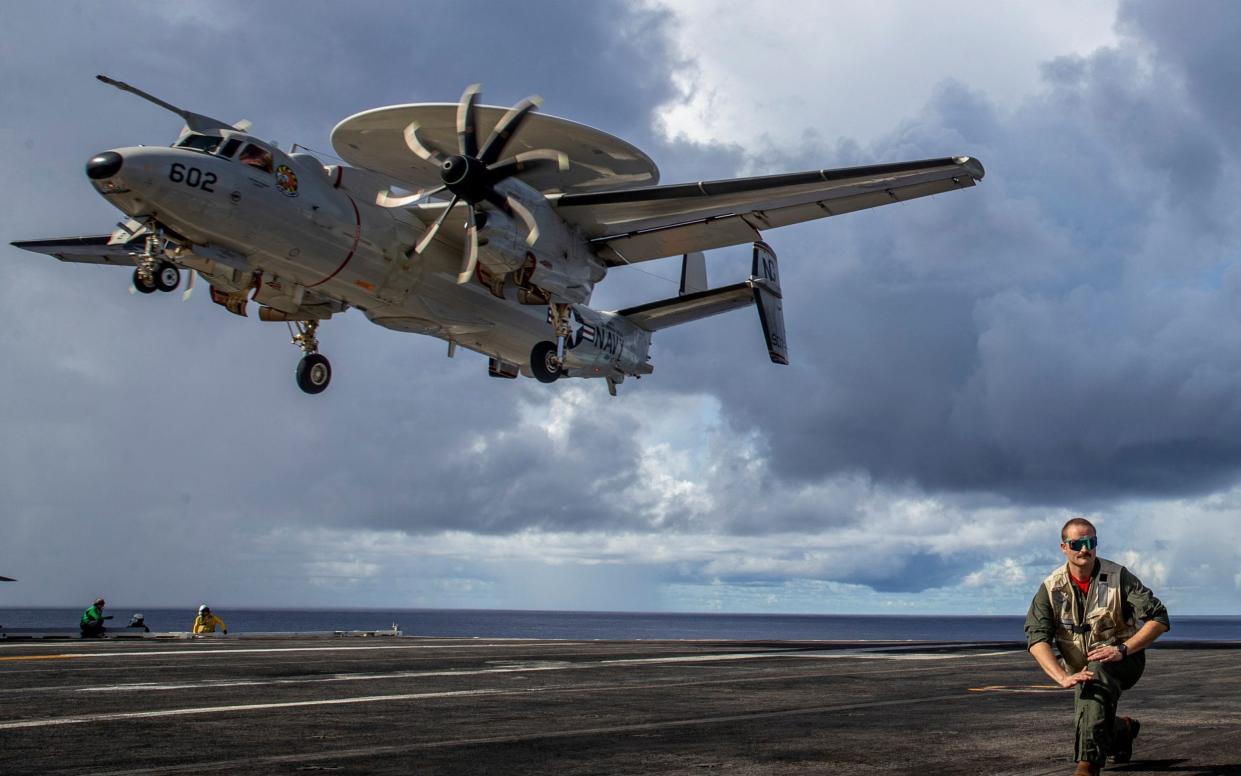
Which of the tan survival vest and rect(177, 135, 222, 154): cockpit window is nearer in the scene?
the tan survival vest

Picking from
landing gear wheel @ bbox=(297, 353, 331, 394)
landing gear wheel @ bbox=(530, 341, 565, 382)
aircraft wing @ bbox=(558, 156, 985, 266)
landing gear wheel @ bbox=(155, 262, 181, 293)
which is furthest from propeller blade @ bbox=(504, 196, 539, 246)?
landing gear wheel @ bbox=(155, 262, 181, 293)

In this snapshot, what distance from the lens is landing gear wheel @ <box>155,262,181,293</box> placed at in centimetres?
2609

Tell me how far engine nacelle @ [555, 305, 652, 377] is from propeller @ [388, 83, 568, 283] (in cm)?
489

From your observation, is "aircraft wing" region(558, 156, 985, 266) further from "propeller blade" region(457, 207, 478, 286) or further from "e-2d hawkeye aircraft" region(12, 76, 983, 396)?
"propeller blade" region(457, 207, 478, 286)

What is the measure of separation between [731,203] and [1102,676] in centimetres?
2567

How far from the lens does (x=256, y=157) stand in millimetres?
25859

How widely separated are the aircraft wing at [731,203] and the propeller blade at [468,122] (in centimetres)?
303

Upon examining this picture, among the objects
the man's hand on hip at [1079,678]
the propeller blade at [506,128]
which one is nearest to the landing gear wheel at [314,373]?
the propeller blade at [506,128]

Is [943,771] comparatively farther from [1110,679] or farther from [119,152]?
[119,152]

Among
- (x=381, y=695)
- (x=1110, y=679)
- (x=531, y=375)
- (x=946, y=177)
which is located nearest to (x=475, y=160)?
(x=531, y=375)

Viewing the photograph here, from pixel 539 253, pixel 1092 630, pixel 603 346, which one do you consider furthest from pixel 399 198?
pixel 1092 630

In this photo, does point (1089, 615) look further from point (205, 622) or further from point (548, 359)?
point (205, 622)

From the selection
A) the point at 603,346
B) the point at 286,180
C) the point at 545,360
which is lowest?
the point at 545,360

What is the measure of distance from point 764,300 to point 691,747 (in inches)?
1219
